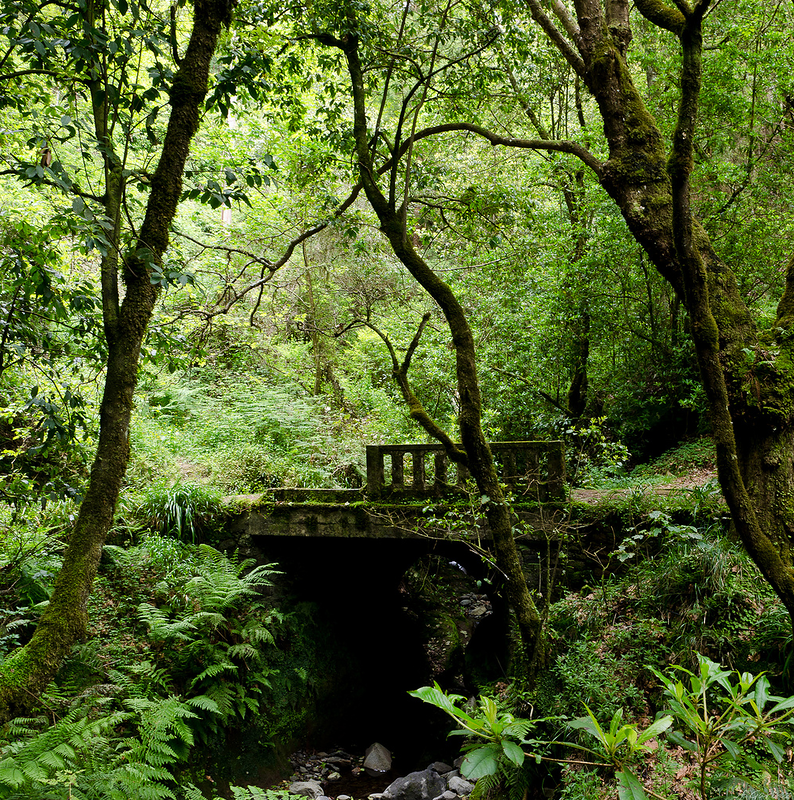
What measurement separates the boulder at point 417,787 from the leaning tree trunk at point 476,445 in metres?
2.31

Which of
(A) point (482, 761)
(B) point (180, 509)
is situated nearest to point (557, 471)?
(B) point (180, 509)

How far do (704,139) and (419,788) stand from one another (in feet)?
30.2

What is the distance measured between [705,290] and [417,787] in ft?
18.7

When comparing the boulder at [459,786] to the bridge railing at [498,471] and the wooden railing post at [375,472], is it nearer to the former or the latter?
the bridge railing at [498,471]

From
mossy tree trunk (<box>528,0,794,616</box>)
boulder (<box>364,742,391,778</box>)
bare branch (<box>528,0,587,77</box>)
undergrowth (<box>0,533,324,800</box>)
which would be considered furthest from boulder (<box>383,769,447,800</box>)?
bare branch (<box>528,0,587,77</box>)

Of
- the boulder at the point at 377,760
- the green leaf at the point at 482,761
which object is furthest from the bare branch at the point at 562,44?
the boulder at the point at 377,760

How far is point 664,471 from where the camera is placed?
862 centimetres

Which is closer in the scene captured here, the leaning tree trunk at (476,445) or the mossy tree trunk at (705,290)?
the mossy tree trunk at (705,290)

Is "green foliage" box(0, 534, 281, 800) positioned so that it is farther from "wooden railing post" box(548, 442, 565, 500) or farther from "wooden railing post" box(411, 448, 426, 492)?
"wooden railing post" box(548, 442, 565, 500)

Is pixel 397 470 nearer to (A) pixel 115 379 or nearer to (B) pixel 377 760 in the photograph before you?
(B) pixel 377 760

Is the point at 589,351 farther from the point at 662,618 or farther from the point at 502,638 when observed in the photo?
the point at 662,618

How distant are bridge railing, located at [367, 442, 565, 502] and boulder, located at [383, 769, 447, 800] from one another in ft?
9.89

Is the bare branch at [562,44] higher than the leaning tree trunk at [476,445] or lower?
higher

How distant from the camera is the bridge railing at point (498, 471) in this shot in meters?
6.09
